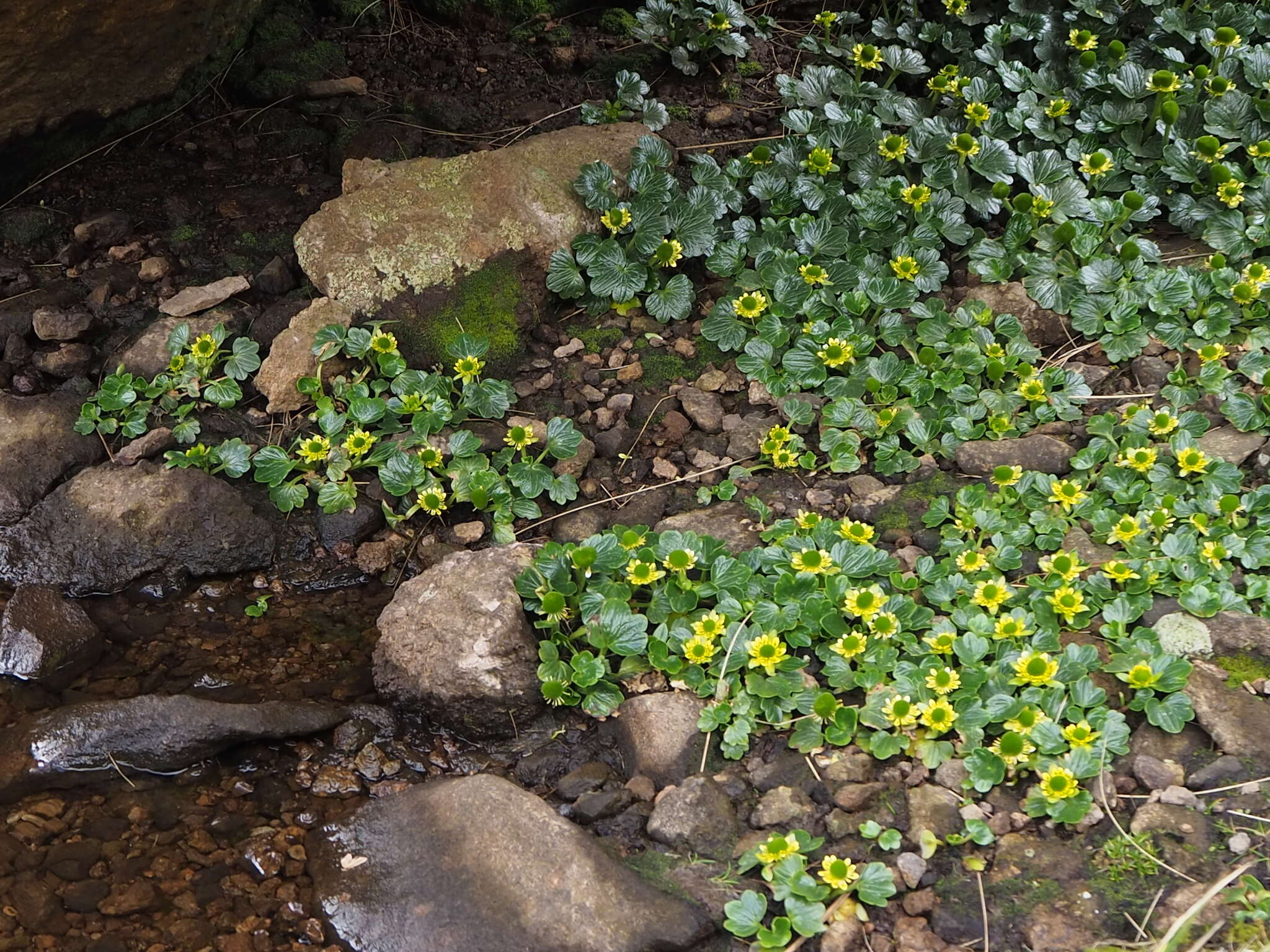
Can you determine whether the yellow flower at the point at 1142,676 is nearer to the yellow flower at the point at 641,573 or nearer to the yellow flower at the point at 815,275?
the yellow flower at the point at 641,573

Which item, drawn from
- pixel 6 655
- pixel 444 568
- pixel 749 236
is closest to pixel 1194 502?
pixel 749 236

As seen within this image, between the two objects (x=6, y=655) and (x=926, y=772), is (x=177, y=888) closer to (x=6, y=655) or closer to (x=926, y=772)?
(x=6, y=655)

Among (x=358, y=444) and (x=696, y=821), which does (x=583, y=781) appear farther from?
(x=358, y=444)

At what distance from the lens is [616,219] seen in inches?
148

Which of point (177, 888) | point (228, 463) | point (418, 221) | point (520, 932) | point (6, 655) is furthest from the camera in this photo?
point (418, 221)

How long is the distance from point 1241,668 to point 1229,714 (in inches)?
6.3

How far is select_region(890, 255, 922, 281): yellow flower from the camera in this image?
3.63 meters

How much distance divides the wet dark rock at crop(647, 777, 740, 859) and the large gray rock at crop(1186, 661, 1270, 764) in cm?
107

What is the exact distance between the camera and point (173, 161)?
430 cm

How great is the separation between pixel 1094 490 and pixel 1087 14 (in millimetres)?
2208

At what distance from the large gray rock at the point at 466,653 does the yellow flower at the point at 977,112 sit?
2.36 m

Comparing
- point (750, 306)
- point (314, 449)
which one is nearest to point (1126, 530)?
point (750, 306)

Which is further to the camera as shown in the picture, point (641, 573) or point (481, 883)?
point (641, 573)

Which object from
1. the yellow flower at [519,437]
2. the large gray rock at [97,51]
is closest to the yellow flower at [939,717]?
the yellow flower at [519,437]
